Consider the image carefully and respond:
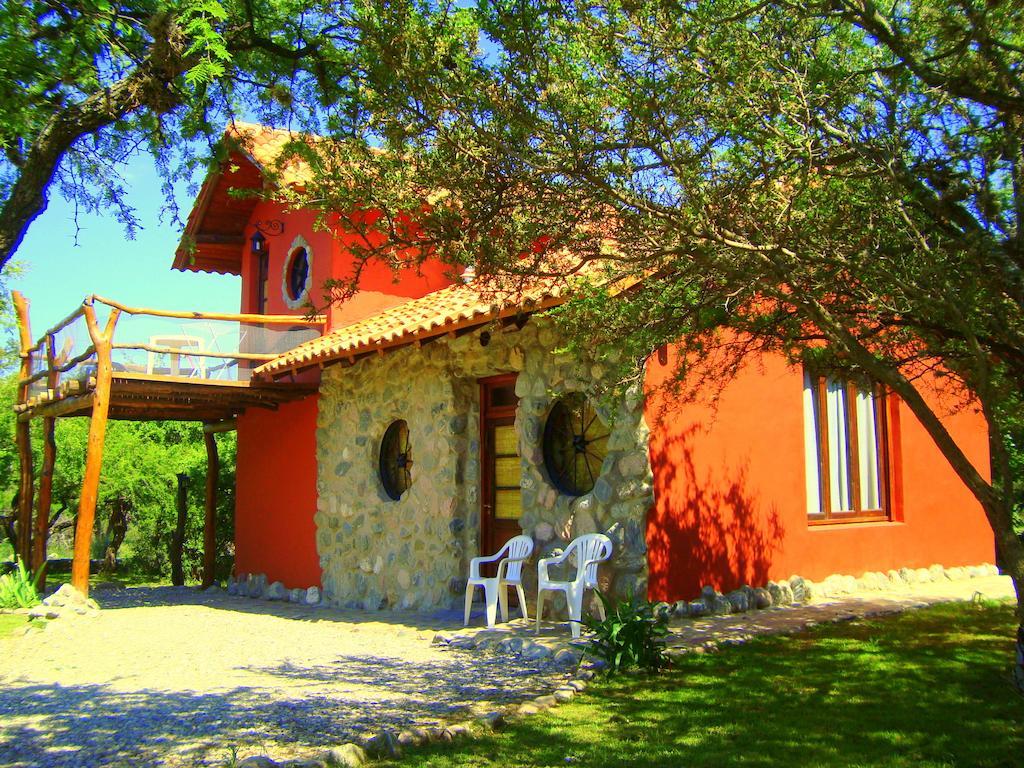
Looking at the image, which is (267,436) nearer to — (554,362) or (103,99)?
(554,362)

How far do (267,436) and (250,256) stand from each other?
3197 millimetres

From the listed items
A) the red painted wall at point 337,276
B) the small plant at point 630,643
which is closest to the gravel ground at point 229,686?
the small plant at point 630,643

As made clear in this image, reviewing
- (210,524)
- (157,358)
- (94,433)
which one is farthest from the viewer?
(210,524)

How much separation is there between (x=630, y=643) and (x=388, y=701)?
1610 millimetres

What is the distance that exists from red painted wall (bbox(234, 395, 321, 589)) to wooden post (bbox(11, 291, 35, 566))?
2.86 m

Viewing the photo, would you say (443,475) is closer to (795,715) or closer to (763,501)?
(763,501)

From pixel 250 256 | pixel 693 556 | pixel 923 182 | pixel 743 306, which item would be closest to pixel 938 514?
pixel 693 556

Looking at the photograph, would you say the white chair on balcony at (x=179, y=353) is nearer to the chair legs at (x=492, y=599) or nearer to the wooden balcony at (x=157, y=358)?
the wooden balcony at (x=157, y=358)

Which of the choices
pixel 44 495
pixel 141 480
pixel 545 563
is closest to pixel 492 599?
pixel 545 563

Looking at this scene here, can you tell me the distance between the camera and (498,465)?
947cm

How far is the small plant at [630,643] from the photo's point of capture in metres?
5.95

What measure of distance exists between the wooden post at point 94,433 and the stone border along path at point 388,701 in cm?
161

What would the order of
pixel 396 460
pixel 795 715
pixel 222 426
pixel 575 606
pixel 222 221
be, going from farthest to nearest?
pixel 222 221 < pixel 222 426 < pixel 396 460 < pixel 575 606 < pixel 795 715

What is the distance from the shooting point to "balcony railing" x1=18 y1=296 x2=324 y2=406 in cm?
1059
